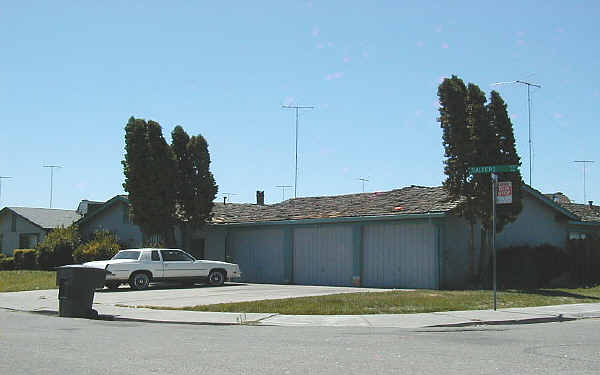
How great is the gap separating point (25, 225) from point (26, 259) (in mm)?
6398

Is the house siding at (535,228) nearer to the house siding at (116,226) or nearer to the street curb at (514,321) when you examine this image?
the street curb at (514,321)

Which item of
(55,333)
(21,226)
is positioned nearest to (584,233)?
(55,333)

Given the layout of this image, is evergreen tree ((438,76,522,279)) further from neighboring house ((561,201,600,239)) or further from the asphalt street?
the asphalt street

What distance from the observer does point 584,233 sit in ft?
102

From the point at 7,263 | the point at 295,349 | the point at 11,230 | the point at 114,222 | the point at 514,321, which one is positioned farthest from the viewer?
the point at 11,230

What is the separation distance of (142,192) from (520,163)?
638 inches

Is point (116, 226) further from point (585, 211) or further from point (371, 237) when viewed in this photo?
point (585, 211)

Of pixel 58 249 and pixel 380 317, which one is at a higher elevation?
pixel 58 249

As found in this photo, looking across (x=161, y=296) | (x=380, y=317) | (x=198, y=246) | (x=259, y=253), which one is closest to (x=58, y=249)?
(x=198, y=246)

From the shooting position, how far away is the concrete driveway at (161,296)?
2009cm

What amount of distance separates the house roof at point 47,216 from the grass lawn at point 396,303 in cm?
2950

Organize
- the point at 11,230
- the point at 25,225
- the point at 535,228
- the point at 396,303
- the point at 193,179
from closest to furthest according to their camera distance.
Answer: the point at 396,303, the point at 535,228, the point at 193,179, the point at 25,225, the point at 11,230

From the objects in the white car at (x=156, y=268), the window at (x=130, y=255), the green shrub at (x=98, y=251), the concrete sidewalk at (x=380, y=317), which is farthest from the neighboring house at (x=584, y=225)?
the green shrub at (x=98, y=251)

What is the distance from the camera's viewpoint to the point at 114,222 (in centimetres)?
3906
